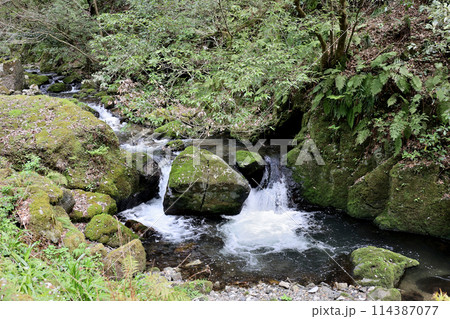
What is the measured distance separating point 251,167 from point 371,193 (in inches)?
138

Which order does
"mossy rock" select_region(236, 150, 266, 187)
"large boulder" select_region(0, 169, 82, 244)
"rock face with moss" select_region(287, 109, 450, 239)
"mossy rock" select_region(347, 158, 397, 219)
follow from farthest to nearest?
"mossy rock" select_region(236, 150, 266, 187) → "mossy rock" select_region(347, 158, 397, 219) → "rock face with moss" select_region(287, 109, 450, 239) → "large boulder" select_region(0, 169, 82, 244)

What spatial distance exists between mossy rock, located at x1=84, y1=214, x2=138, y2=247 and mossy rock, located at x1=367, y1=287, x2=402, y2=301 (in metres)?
4.94

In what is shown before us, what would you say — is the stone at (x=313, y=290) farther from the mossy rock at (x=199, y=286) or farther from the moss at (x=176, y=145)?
the moss at (x=176, y=145)

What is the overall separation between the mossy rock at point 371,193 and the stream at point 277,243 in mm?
306

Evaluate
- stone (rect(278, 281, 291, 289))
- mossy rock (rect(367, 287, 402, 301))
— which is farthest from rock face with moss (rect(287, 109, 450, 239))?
stone (rect(278, 281, 291, 289))

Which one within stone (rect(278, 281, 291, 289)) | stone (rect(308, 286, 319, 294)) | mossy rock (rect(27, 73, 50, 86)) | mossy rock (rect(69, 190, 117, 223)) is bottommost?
stone (rect(278, 281, 291, 289))

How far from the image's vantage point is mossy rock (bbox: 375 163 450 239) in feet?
21.5

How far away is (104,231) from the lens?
5.93m

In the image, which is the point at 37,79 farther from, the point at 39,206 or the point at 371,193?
the point at 371,193

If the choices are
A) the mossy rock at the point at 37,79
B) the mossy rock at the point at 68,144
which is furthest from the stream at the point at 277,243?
the mossy rock at the point at 37,79

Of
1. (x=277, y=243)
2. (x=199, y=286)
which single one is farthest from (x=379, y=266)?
(x=199, y=286)

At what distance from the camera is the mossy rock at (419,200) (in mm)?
6543

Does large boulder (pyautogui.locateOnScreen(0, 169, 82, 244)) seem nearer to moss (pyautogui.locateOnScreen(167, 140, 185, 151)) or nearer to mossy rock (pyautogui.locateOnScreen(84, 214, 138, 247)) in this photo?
mossy rock (pyautogui.locateOnScreen(84, 214, 138, 247))
